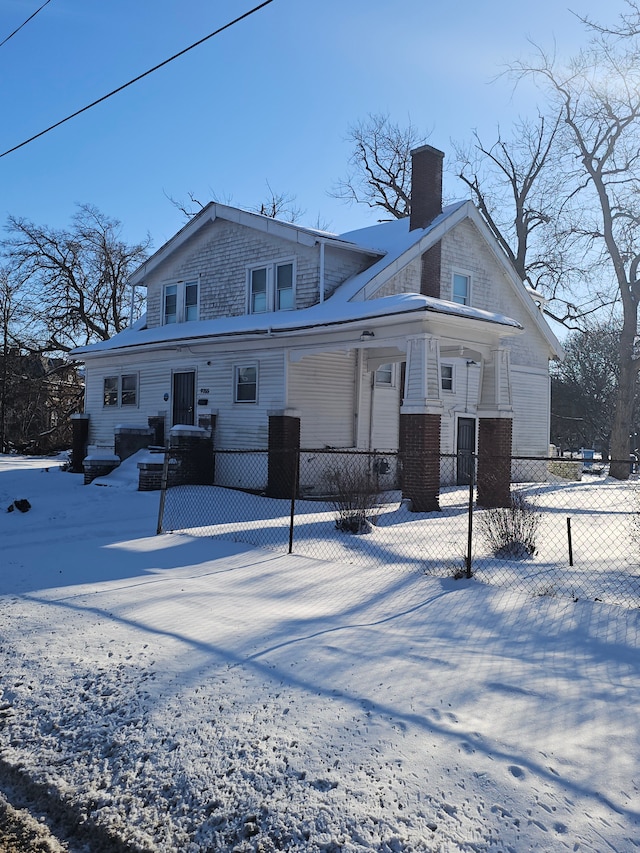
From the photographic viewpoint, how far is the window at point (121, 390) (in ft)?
68.0

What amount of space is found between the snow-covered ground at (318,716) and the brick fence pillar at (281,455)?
8.12 metres

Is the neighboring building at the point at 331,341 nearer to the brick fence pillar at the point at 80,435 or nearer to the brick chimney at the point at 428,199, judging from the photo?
the brick chimney at the point at 428,199

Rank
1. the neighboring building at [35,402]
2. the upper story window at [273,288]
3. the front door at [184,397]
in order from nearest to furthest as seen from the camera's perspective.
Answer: the upper story window at [273,288], the front door at [184,397], the neighboring building at [35,402]

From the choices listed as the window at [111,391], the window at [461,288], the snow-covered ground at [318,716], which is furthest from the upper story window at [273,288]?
the snow-covered ground at [318,716]

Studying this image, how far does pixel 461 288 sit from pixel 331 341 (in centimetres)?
654

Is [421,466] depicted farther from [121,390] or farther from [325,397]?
[121,390]

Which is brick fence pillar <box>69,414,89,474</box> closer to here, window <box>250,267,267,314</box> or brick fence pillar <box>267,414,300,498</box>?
window <box>250,267,267,314</box>

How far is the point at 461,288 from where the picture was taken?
19.8 m

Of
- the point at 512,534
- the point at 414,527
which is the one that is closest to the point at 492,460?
the point at 414,527

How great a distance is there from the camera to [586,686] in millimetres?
4531

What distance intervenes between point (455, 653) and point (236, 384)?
13002 mm

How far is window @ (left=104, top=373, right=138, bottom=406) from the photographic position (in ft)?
68.0

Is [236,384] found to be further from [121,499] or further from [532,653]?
[532,653]

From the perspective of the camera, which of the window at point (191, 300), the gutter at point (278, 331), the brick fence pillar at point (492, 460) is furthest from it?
the window at point (191, 300)
